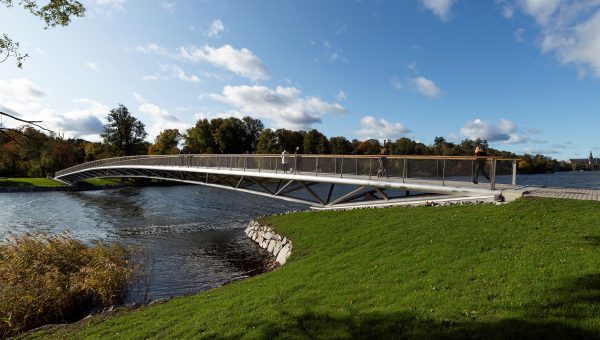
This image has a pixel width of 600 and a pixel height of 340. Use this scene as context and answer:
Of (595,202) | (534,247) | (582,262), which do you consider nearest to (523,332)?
(582,262)

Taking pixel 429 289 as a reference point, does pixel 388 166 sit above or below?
above

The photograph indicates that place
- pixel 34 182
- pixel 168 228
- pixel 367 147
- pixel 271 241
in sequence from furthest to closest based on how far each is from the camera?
pixel 367 147 < pixel 34 182 < pixel 168 228 < pixel 271 241

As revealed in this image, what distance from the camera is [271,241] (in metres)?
17.0

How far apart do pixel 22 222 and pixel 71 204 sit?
40.3ft

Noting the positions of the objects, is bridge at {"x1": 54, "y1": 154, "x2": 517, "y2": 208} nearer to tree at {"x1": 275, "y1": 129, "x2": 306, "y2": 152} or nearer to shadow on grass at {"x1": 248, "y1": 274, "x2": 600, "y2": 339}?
shadow on grass at {"x1": 248, "y1": 274, "x2": 600, "y2": 339}

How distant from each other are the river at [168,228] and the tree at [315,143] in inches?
1679

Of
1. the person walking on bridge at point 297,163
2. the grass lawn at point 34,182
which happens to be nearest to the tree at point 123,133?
the grass lawn at point 34,182

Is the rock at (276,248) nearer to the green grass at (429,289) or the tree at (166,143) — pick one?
the green grass at (429,289)

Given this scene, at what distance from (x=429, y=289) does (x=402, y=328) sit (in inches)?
65.8

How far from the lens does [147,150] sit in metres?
89.2

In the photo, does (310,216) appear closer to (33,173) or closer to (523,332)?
(523,332)

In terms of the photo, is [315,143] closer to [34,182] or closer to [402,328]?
[34,182]

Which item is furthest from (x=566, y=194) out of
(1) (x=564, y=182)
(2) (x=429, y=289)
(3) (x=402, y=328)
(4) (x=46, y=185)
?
(4) (x=46, y=185)

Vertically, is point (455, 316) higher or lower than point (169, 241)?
higher
